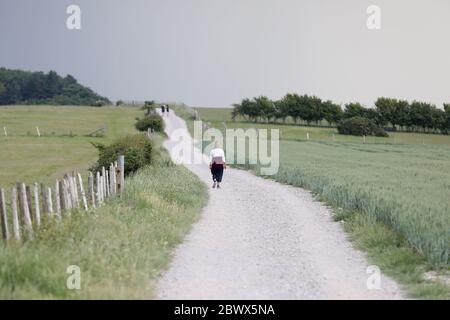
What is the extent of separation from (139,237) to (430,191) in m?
13.3

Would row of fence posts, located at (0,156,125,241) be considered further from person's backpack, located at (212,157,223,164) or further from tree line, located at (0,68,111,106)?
tree line, located at (0,68,111,106)

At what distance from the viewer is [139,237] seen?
37.7 feet

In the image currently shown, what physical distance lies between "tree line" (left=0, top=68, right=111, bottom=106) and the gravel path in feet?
535

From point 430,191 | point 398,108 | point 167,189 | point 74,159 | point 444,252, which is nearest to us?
point 444,252

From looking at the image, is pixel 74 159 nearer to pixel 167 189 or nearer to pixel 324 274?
pixel 167 189

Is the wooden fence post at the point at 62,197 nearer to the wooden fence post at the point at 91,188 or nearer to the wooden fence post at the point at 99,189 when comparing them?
the wooden fence post at the point at 91,188

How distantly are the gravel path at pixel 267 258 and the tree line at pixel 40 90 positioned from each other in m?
163

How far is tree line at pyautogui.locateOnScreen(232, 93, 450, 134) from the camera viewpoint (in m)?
117

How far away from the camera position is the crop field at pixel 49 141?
36.9m

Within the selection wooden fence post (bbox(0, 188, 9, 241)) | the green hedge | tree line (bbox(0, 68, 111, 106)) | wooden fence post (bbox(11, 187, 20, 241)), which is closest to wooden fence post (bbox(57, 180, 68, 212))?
wooden fence post (bbox(11, 187, 20, 241))

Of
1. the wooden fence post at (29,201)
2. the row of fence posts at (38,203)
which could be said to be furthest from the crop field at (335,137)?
the wooden fence post at (29,201)

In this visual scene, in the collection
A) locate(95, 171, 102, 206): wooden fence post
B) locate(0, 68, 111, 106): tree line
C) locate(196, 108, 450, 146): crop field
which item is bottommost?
locate(196, 108, 450, 146): crop field

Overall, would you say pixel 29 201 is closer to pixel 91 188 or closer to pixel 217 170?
pixel 91 188
